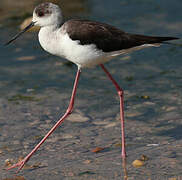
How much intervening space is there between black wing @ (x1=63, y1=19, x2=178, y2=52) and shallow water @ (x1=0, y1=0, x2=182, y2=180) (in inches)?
41.6

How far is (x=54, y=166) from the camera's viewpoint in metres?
4.40

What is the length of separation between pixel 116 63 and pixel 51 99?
1478 millimetres

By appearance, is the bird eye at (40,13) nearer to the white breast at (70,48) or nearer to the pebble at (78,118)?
the white breast at (70,48)

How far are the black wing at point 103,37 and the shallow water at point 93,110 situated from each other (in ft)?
3.47

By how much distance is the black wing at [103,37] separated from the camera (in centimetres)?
449

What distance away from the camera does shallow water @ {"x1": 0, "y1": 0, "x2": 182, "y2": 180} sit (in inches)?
173

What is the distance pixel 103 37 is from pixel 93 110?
138 cm

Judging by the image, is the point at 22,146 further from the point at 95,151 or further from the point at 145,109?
the point at 145,109

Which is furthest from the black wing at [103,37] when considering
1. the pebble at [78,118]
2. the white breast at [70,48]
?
the pebble at [78,118]

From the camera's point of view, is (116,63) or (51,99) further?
(116,63)

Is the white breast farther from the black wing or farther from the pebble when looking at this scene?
the pebble

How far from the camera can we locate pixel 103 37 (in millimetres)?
4566

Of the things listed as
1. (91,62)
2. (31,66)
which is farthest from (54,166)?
(31,66)

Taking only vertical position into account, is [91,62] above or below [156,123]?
above
